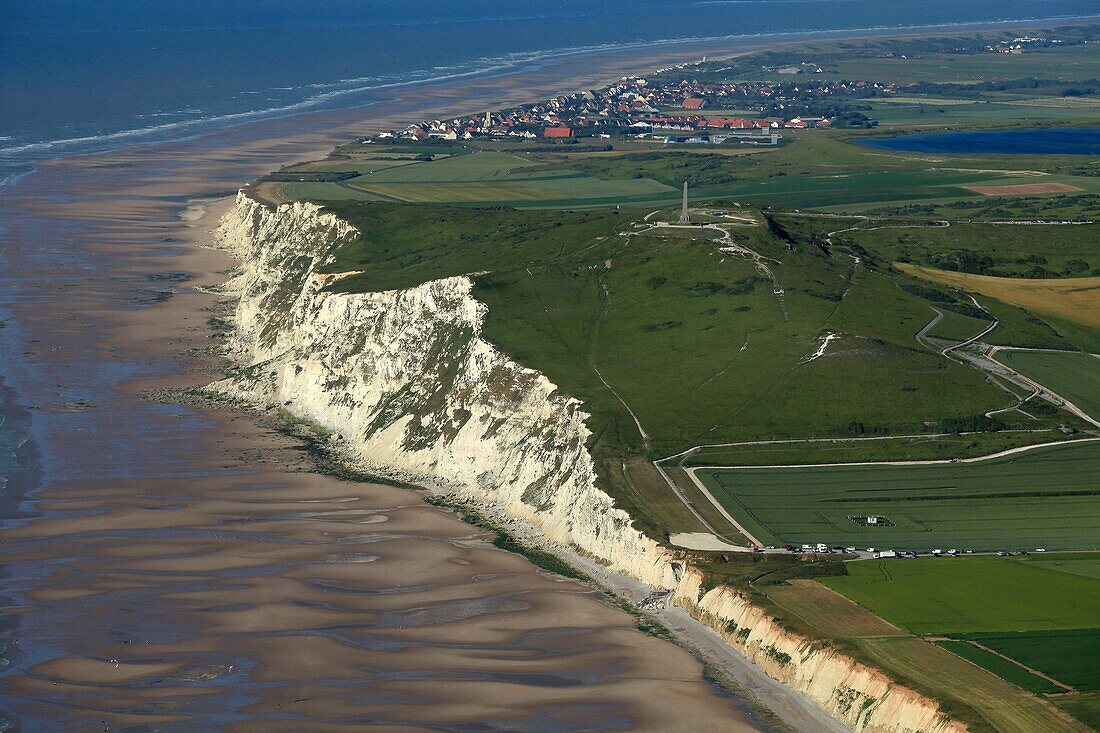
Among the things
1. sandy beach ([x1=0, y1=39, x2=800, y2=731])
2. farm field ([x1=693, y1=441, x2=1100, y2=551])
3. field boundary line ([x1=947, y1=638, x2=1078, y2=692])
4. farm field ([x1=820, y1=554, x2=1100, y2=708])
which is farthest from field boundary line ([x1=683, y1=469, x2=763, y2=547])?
field boundary line ([x1=947, y1=638, x2=1078, y2=692])

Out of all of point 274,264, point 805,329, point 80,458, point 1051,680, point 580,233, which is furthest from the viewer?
point 274,264

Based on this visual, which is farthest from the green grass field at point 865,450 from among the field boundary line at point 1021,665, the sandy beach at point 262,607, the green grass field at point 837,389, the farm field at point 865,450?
the field boundary line at point 1021,665

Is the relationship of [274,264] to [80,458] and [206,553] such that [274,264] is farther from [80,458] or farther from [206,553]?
[206,553]

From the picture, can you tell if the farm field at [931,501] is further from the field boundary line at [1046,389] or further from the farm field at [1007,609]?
the field boundary line at [1046,389]

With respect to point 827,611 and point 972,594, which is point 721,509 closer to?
point 827,611

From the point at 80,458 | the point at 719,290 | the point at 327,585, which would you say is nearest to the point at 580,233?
the point at 719,290
